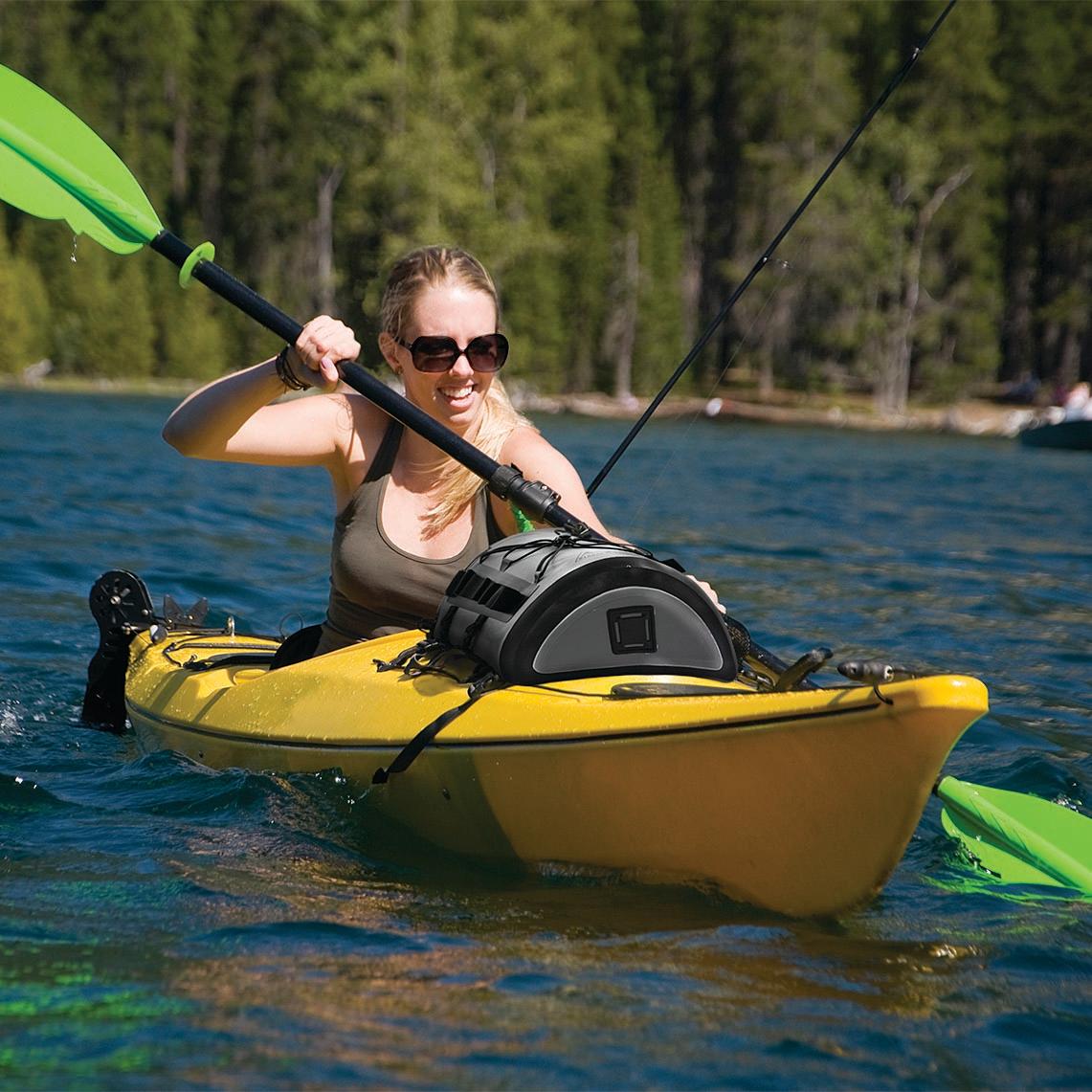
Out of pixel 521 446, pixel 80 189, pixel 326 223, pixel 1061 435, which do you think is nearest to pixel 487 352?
pixel 521 446

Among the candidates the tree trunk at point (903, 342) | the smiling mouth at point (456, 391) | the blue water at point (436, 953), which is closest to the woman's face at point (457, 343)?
the smiling mouth at point (456, 391)

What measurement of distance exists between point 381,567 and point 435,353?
0.53 metres

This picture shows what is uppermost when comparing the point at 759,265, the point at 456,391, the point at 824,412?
the point at 759,265

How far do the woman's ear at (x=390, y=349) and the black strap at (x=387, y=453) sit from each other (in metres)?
0.16

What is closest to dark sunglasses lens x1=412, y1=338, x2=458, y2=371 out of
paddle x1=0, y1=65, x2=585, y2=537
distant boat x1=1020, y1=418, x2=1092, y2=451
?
paddle x1=0, y1=65, x2=585, y2=537

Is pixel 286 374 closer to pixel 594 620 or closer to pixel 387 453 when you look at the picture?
pixel 387 453

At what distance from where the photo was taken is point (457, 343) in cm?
378

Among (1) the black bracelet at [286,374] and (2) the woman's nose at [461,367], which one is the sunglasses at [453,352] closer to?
(2) the woman's nose at [461,367]

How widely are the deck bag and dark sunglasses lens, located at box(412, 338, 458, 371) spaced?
62 cm

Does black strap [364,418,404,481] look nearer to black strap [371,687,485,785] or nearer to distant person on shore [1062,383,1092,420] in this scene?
black strap [371,687,485,785]

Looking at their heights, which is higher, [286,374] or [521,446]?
[286,374]

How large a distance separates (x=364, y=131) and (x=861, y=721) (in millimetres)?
35880

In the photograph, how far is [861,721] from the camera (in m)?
2.80

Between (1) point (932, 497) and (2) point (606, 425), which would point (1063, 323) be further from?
(1) point (932, 497)
